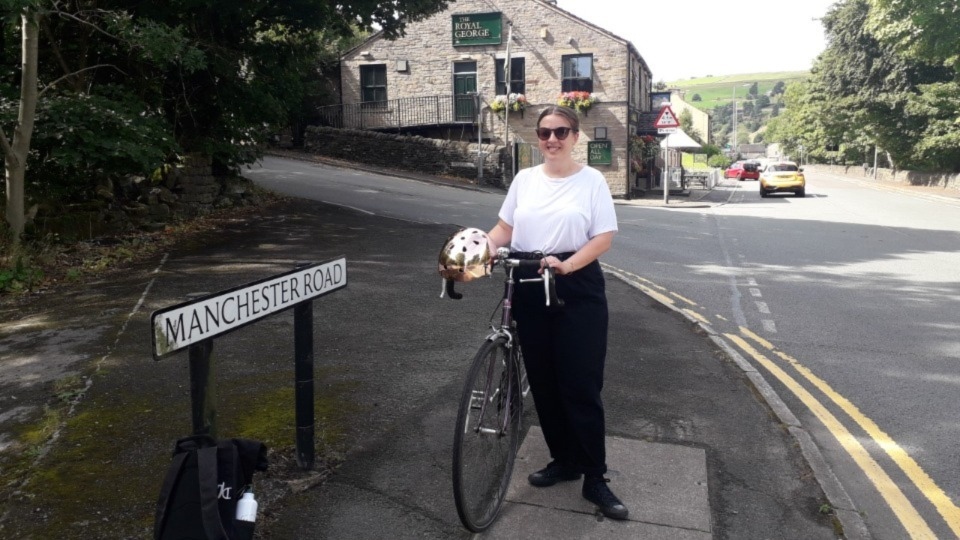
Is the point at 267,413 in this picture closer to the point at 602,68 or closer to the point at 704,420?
the point at 704,420

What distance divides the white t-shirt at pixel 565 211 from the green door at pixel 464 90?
29.7 metres

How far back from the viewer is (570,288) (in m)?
3.86

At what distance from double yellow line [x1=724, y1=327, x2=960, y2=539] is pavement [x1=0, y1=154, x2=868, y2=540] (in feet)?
0.94

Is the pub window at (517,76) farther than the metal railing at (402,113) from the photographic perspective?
No

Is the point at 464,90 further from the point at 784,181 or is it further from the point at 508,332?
the point at 508,332

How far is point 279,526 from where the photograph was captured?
3.71m

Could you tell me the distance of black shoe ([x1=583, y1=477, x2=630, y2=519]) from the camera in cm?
386

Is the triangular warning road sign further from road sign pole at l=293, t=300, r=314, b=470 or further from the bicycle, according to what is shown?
road sign pole at l=293, t=300, r=314, b=470

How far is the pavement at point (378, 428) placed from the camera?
384 cm

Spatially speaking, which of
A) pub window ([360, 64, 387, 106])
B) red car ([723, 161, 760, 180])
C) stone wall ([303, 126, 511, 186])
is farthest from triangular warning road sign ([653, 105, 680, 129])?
red car ([723, 161, 760, 180])

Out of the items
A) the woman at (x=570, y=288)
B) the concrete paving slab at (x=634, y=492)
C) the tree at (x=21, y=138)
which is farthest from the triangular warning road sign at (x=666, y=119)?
the woman at (x=570, y=288)

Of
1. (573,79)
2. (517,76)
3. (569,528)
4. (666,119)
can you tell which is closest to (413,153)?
(517,76)

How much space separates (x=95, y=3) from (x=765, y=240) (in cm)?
1275

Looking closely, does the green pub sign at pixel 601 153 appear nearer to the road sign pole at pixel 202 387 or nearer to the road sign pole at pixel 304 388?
the road sign pole at pixel 304 388
